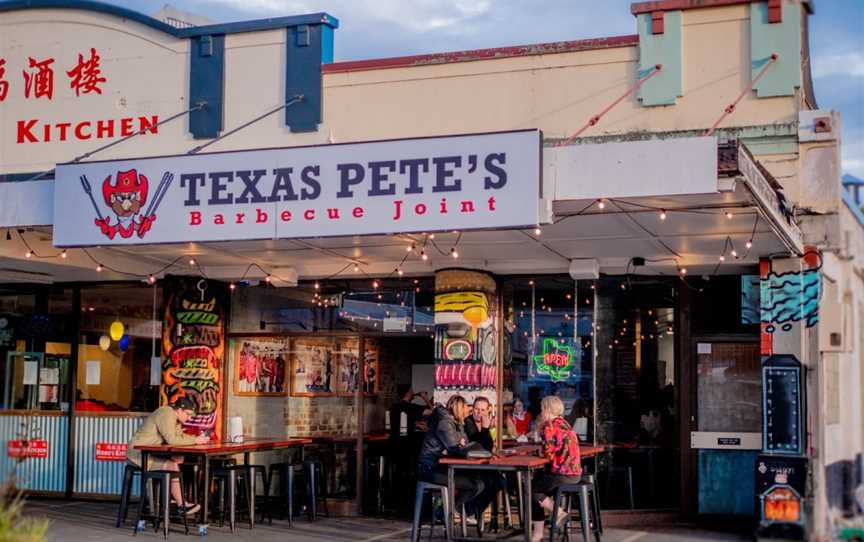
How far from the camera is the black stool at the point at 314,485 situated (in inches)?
583

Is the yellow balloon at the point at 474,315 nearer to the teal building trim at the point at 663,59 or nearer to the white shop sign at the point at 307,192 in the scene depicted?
the teal building trim at the point at 663,59

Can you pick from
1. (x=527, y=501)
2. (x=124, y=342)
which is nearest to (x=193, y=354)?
(x=124, y=342)

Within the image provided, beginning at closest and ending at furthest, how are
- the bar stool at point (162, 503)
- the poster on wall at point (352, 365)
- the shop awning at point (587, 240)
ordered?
1. the shop awning at point (587, 240)
2. the bar stool at point (162, 503)
3. the poster on wall at point (352, 365)

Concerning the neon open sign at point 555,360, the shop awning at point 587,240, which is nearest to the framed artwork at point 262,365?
the shop awning at point 587,240

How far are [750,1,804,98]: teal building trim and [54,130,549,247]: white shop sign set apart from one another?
Answer: 3028 mm

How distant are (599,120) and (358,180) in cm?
305

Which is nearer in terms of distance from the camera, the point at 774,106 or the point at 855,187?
the point at 774,106

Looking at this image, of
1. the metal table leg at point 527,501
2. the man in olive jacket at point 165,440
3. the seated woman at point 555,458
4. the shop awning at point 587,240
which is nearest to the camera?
the shop awning at point 587,240

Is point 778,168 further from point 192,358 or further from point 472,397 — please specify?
point 192,358

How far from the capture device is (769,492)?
Result: 12.7 meters

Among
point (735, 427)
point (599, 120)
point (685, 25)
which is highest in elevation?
point (685, 25)

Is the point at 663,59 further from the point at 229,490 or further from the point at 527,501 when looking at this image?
the point at 229,490

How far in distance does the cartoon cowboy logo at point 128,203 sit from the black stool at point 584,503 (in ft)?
16.6

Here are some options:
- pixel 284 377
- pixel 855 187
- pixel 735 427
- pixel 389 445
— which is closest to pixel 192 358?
pixel 284 377
